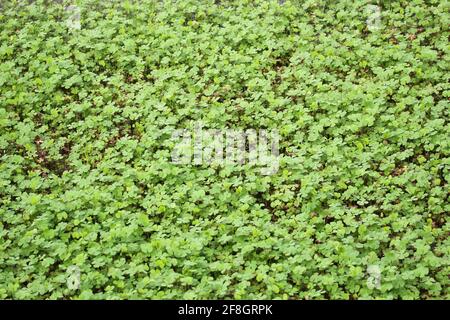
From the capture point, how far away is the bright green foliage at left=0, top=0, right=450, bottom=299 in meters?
4.87

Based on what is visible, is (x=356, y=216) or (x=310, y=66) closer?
(x=356, y=216)

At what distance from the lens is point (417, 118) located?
626 cm

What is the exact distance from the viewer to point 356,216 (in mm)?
5367

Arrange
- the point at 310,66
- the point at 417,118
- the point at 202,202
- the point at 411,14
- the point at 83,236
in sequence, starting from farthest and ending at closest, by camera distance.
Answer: the point at 411,14
the point at 310,66
the point at 417,118
the point at 202,202
the point at 83,236

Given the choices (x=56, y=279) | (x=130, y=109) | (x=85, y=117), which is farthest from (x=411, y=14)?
(x=56, y=279)

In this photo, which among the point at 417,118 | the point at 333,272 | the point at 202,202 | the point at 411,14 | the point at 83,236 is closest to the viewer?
the point at 333,272

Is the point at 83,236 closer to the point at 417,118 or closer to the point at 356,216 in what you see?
the point at 356,216

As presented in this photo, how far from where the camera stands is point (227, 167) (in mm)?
5914

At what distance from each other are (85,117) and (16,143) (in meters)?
0.95

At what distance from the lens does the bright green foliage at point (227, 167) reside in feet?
16.0

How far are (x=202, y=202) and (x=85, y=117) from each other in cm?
230
